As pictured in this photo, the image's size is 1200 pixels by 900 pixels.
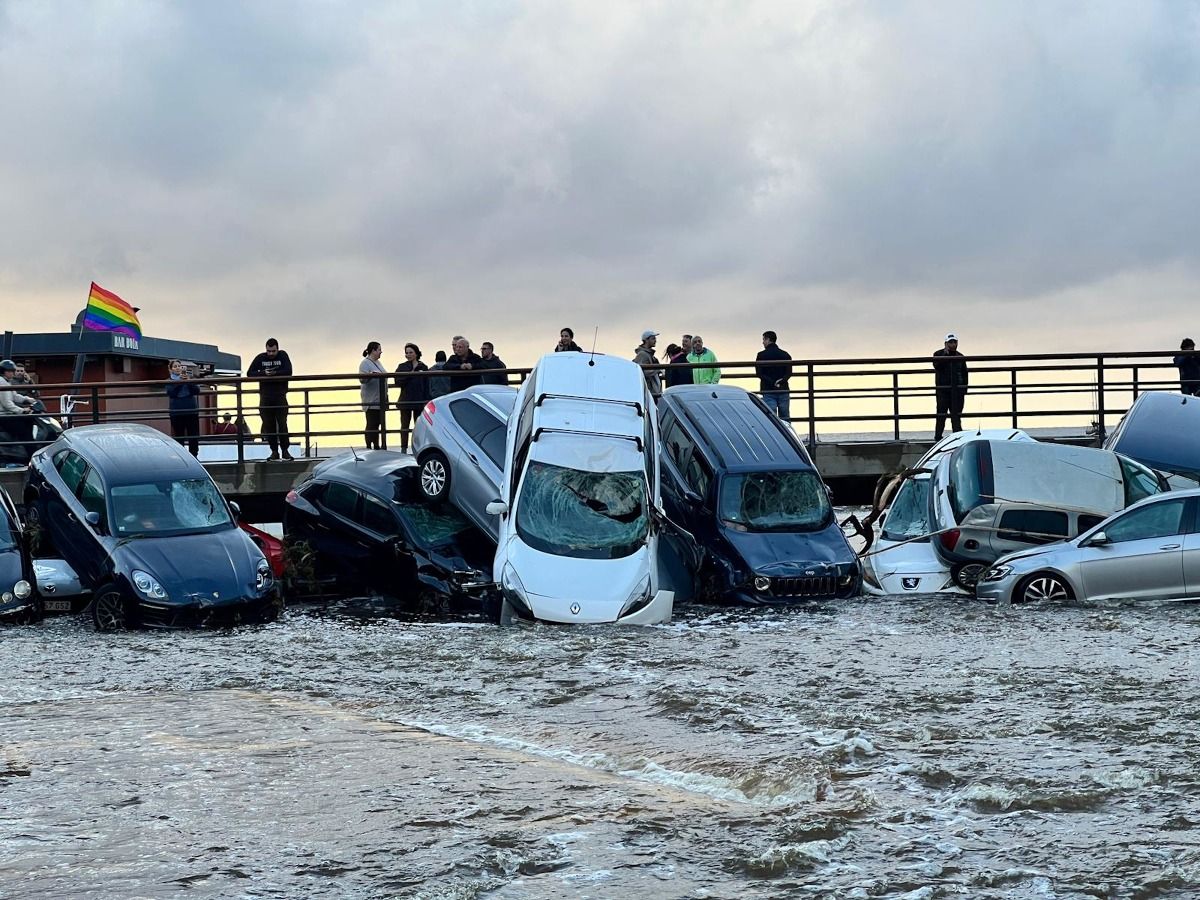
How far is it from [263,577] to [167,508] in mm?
1567

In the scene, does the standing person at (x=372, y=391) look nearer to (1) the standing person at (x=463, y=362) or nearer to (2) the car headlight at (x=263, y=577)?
(1) the standing person at (x=463, y=362)

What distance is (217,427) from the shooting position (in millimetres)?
29938

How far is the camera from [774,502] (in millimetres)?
18234

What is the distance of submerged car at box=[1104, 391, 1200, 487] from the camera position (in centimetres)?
1908

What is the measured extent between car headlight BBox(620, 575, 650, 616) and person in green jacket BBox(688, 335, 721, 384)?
915 centimetres

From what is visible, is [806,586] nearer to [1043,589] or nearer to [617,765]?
[1043,589]

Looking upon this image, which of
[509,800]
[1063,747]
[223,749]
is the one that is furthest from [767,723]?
[223,749]

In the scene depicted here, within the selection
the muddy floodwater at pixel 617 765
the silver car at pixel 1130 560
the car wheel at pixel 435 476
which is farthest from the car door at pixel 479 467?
the silver car at pixel 1130 560

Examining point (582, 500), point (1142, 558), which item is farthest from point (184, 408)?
point (1142, 558)

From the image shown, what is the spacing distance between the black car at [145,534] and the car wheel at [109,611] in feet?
0.04

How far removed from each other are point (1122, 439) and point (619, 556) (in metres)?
7.48

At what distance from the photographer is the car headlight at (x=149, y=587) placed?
16.2 meters

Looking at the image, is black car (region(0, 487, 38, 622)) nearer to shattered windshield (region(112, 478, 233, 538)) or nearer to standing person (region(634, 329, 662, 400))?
shattered windshield (region(112, 478, 233, 538))

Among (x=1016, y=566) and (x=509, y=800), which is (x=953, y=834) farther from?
(x=1016, y=566)
